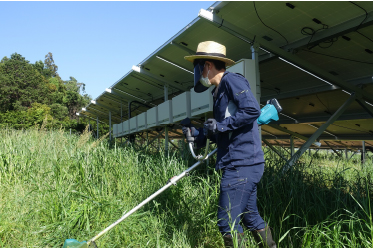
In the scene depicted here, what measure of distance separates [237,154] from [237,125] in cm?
26

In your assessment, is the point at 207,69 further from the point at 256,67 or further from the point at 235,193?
the point at 256,67

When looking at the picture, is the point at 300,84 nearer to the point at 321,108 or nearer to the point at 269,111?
the point at 321,108

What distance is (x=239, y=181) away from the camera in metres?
2.96

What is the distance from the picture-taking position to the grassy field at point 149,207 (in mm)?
3611

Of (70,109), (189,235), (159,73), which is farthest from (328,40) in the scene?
Result: (70,109)

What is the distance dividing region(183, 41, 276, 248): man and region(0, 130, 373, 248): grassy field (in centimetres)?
41

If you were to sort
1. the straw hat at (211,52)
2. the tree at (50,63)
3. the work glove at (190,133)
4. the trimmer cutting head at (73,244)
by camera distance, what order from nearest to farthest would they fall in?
the trimmer cutting head at (73,244) < the straw hat at (211,52) < the work glove at (190,133) < the tree at (50,63)

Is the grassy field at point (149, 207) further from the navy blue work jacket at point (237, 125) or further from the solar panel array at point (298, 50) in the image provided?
the solar panel array at point (298, 50)

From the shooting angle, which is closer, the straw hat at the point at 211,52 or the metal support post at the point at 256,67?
the straw hat at the point at 211,52

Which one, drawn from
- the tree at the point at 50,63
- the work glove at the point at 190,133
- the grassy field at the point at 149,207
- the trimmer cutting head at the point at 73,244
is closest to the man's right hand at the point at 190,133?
the work glove at the point at 190,133

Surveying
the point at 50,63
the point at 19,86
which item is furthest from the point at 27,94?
the point at 50,63

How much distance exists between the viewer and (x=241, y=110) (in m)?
2.97

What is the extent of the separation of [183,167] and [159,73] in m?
5.03

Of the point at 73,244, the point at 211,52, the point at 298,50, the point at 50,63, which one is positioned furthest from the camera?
the point at 50,63
